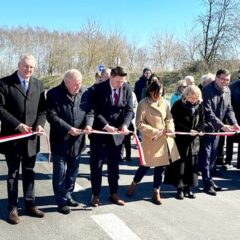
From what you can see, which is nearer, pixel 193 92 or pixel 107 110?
pixel 107 110

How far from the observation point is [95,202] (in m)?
5.64

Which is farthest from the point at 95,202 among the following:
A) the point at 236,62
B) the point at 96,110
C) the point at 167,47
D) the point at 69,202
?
the point at 167,47

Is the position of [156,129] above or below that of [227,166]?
above

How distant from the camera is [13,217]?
495 cm

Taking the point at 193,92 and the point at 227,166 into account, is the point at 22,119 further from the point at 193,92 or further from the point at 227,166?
the point at 227,166

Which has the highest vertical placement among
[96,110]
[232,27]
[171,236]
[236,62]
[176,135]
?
[232,27]

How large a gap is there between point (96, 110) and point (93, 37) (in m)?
46.5

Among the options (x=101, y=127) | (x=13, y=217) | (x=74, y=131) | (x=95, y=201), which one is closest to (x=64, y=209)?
(x=95, y=201)

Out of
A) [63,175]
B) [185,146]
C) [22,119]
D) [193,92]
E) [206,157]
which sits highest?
[193,92]

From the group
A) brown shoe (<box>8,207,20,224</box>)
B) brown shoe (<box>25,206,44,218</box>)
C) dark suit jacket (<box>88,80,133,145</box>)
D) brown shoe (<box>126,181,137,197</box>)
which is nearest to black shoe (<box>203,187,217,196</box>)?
brown shoe (<box>126,181,137,197</box>)

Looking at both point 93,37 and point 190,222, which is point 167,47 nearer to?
point 93,37

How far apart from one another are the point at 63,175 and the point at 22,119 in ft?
3.10

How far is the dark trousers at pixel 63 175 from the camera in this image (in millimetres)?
5238

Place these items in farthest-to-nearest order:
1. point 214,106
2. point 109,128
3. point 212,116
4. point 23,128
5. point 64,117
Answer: point 214,106
point 212,116
point 109,128
point 64,117
point 23,128
